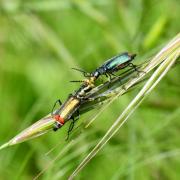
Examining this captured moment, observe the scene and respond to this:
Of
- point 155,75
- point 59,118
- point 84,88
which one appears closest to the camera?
point 155,75

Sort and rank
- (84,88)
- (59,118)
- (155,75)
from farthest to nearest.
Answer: (84,88) < (59,118) < (155,75)

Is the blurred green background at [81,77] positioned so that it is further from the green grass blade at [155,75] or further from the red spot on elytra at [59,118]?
the green grass blade at [155,75]

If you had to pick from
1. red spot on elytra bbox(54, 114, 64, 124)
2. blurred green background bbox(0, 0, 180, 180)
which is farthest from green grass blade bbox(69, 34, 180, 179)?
blurred green background bbox(0, 0, 180, 180)

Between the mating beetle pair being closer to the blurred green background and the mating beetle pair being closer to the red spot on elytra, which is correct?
the red spot on elytra

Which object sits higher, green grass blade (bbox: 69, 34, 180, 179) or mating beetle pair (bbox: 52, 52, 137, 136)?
mating beetle pair (bbox: 52, 52, 137, 136)

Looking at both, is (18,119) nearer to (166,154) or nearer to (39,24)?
(39,24)

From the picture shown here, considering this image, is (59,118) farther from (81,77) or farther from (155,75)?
(81,77)

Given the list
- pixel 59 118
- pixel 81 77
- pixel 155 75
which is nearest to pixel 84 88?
pixel 59 118

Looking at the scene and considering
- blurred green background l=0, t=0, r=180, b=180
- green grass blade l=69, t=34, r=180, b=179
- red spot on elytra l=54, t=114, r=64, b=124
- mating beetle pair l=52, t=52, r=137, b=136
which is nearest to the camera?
green grass blade l=69, t=34, r=180, b=179
